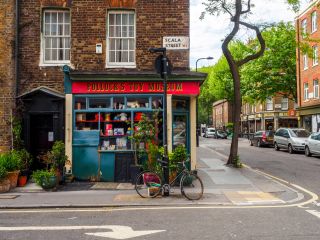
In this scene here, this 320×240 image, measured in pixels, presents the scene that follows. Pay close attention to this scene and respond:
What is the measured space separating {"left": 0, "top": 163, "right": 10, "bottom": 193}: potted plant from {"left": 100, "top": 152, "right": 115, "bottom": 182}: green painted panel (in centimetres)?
298

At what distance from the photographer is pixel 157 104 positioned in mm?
13906

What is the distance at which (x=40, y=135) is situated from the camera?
46.1ft

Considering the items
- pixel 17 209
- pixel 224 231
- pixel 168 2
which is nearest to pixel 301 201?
pixel 224 231

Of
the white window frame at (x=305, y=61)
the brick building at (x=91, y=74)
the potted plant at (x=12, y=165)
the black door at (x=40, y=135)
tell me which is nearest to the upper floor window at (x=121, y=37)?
the brick building at (x=91, y=74)

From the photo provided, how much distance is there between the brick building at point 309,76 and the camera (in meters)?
37.8

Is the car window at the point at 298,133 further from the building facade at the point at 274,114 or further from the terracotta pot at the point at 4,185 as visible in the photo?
the building facade at the point at 274,114

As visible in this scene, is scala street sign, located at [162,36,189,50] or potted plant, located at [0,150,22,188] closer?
scala street sign, located at [162,36,189,50]

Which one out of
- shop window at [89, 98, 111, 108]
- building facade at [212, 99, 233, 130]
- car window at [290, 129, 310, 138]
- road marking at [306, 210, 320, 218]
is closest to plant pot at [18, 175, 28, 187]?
shop window at [89, 98, 111, 108]

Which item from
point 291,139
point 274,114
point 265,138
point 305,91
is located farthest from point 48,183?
point 274,114

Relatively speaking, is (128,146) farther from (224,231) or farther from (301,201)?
(224,231)

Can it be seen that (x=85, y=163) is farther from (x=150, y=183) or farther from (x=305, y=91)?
(x=305, y=91)

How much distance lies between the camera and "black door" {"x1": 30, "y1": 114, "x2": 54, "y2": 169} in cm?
1394

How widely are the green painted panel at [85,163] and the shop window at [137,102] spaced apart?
6.23 ft

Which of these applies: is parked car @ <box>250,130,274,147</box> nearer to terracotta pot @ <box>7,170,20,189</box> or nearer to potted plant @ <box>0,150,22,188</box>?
potted plant @ <box>0,150,22,188</box>
